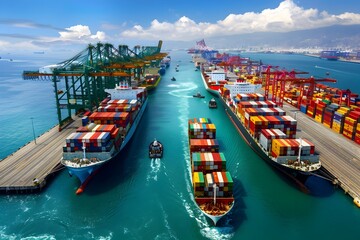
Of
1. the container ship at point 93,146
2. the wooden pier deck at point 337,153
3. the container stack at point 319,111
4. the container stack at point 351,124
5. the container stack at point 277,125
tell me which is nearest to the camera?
the wooden pier deck at point 337,153

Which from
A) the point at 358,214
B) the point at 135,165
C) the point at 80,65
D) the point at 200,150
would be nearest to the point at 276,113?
the point at 200,150

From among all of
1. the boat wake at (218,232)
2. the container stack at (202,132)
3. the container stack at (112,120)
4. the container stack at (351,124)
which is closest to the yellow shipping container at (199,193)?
the boat wake at (218,232)

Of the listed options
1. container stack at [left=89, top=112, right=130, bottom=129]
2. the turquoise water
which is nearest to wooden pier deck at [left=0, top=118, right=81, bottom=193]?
the turquoise water

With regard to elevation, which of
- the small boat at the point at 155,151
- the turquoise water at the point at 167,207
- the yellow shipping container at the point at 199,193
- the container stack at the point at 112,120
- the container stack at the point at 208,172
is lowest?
the turquoise water at the point at 167,207

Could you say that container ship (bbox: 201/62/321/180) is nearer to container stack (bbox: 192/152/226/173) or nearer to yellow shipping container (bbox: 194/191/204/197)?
container stack (bbox: 192/152/226/173)

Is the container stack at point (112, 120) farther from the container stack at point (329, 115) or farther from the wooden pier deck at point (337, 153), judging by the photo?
the container stack at point (329, 115)

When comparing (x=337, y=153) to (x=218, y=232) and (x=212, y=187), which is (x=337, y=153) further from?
(x=218, y=232)

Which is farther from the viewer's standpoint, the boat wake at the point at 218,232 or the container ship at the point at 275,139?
the container ship at the point at 275,139
